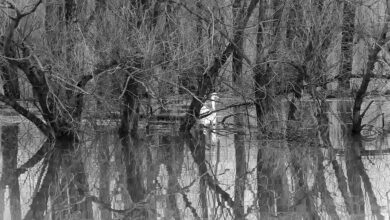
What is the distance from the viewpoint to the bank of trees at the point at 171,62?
1306cm

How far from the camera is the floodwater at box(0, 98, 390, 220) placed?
860 cm

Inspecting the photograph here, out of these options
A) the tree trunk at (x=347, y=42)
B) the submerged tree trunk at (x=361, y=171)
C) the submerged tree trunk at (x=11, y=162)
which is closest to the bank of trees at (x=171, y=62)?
the tree trunk at (x=347, y=42)

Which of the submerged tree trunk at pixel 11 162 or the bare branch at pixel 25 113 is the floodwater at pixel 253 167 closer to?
the submerged tree trunk at pixel 11 162

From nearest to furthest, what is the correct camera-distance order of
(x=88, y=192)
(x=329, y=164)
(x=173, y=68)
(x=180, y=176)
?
(x=88, y=192), (x=180, y=176), (x=329, y=164), (x=173, y=68)

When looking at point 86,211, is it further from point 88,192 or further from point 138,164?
point 138,164

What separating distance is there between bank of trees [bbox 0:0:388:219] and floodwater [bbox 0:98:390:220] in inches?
5.8

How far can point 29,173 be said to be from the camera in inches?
443

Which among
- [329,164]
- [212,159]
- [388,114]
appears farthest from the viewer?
[388,114]

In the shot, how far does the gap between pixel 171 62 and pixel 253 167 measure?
3.00 metres

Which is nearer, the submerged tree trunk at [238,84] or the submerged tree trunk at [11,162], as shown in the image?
the submerged tree trunk at [11,162]

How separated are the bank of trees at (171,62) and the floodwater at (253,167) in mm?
147

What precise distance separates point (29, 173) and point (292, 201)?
4.56 meters

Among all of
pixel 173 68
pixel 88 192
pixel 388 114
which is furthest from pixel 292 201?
pixel 388 114

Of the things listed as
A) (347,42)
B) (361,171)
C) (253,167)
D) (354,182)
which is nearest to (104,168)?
(253,167)
